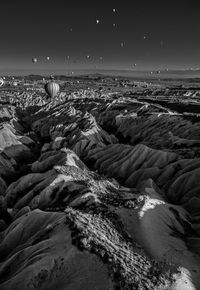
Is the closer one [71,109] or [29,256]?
[29,256]

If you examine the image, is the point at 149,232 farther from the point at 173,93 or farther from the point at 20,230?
the point at 173,93

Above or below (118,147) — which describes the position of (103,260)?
above

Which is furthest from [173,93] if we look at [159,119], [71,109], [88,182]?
[88,182]

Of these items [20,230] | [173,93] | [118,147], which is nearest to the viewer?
[20,230]

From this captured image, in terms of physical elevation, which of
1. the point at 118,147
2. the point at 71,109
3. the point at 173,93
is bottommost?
the point at 173,93

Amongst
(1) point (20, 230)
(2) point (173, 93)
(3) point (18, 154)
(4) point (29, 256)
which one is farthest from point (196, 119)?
(2) point (173, 93)

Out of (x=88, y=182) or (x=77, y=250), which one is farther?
(x=88, y=182)

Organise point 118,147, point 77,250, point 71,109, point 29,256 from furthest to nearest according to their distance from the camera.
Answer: point 71,109 < point 118,147 < point 29,256 < point 77,250

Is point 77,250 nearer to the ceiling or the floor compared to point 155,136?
nearer to the ceiling

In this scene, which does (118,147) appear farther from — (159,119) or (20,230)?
(20,230)
